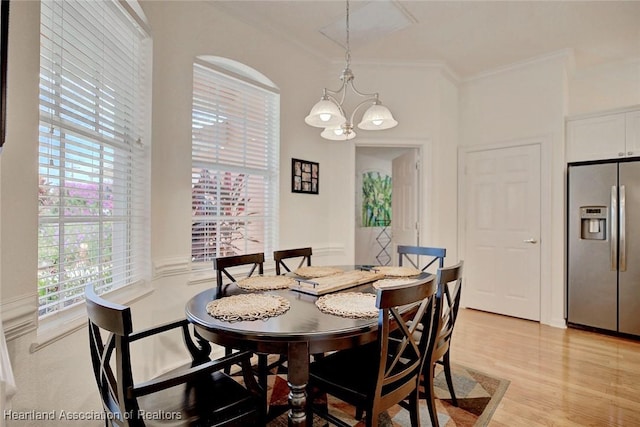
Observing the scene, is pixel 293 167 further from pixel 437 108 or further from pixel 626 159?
pixel 626 159

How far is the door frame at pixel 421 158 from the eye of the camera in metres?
3.69

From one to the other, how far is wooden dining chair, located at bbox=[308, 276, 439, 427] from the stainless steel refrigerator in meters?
2.66

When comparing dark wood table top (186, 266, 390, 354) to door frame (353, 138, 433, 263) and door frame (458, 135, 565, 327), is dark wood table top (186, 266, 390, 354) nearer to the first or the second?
door frame (353, 138, 433, 263)

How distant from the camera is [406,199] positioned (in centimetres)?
409

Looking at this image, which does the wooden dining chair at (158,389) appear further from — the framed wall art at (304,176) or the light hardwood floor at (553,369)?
the framed wall art at (304,176)

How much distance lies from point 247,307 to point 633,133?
3.93 metres

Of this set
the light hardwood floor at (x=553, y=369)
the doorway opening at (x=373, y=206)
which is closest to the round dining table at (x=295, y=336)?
the light hardwood floor at (x=553, y=369)

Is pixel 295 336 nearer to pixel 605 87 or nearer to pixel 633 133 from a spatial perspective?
pixel 633 133

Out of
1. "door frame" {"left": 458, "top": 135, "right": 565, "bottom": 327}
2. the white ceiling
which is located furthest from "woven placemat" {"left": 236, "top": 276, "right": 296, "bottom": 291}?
"door frame" {"left": 458, "top": 135, "right": 565, "bottom": 327}

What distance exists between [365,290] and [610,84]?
3973 millimetres

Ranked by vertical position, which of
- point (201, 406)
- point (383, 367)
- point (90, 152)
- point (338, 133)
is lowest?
point (201, 406)

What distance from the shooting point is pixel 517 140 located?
3.75m

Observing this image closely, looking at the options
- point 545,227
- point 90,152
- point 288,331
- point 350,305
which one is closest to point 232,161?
point 90,152

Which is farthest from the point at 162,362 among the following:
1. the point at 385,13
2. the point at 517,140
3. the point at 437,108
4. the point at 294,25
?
the point at 517,140
